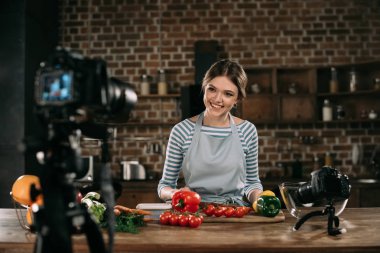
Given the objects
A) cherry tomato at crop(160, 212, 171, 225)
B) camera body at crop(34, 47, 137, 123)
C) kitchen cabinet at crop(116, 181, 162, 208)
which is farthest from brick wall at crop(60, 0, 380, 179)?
camera body at crop(34, 47, 137, 123)

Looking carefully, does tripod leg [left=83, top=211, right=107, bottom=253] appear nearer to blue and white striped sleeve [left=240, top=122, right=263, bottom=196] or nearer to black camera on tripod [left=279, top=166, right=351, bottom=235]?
black camera on tripod [left=279, top=166, right=351, bottom=235]

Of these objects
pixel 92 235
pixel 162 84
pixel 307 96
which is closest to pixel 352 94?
pixel 307 96

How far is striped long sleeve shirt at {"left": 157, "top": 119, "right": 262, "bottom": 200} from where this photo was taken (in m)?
2.56

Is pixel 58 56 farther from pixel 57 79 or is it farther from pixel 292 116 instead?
pixel 292 116

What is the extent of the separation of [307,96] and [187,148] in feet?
8.58

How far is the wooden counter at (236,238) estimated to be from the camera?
1.58m

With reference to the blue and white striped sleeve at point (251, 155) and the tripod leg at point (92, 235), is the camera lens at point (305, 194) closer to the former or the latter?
the blue and white striped sleeve at point (251, 155)

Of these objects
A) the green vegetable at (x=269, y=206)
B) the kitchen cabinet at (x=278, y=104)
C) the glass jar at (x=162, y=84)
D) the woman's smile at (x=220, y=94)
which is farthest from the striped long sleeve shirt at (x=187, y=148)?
the glass jar at (x=162, y=84)

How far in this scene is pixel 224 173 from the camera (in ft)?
8.58

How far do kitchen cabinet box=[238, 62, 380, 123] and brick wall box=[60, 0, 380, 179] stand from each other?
15 centimetres

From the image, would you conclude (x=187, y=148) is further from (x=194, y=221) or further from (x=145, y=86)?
(x=145, y=86)

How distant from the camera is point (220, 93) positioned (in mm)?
2490

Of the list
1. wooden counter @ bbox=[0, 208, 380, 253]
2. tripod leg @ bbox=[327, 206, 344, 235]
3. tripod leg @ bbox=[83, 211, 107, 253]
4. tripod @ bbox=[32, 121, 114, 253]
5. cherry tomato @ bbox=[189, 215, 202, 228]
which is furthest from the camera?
cherry tomato @ bbox=[189, 215, 202, 228]

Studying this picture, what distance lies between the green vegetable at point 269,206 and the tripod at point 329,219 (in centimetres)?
19
